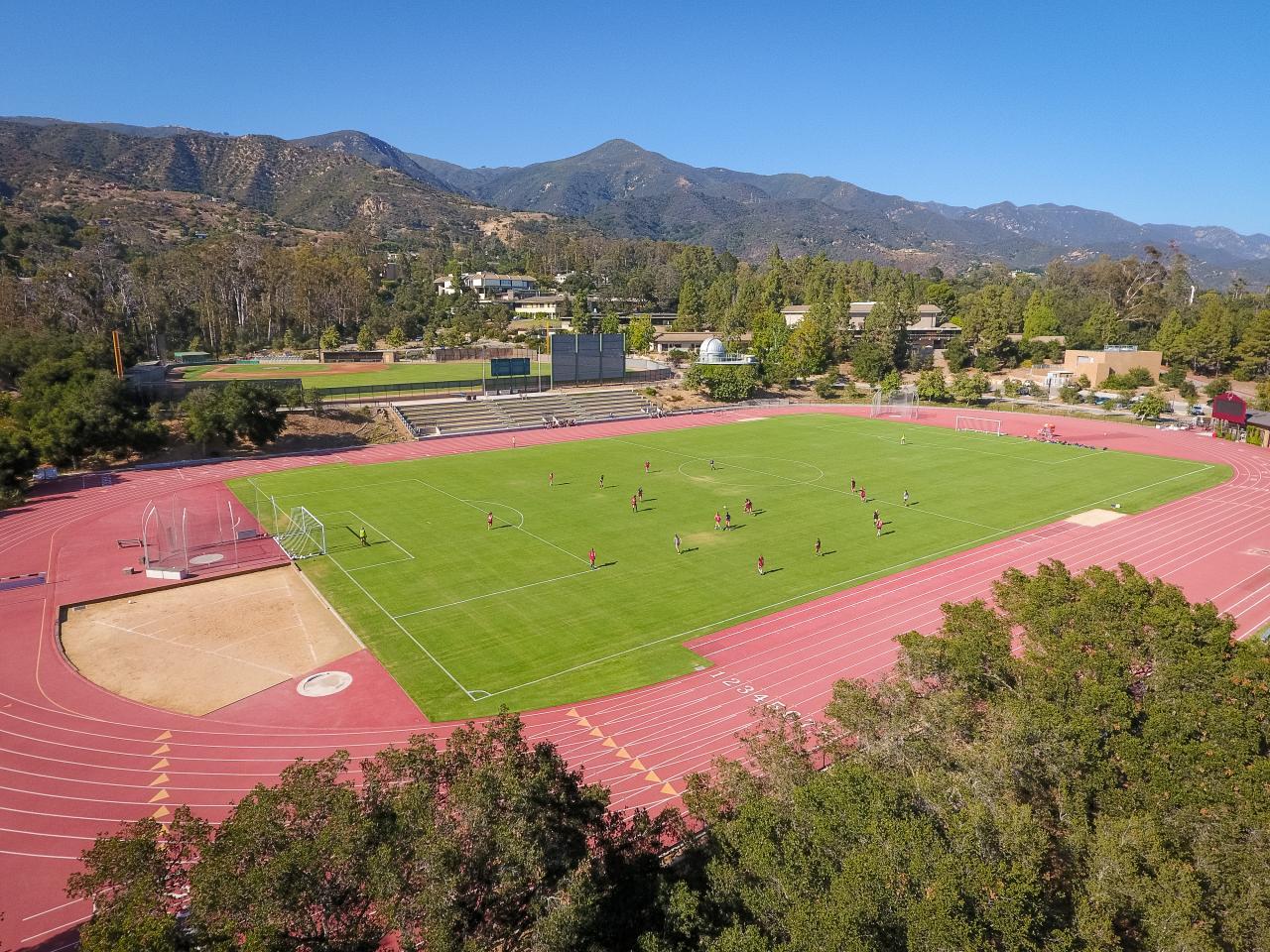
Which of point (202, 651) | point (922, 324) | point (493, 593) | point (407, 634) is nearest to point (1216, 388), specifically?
point (922, 324)

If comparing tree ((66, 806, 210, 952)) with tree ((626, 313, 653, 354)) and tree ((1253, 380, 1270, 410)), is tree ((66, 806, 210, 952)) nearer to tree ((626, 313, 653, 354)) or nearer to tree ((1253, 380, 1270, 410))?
tree ((1253, 380, 1270, 410))

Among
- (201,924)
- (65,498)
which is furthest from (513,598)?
(65,498)

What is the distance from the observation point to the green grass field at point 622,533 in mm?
23156

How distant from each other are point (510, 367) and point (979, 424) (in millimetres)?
45475

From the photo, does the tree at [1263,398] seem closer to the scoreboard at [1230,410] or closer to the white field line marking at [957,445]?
the scoreboard at [1230,410]

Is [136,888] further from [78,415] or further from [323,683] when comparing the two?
[78,415]

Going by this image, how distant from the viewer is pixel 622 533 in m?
34.5

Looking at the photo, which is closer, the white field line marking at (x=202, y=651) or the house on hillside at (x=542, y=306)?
the white field line marking at (x=202, y=651)

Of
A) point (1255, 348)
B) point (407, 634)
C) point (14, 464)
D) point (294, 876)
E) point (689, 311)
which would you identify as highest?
point (689, 311)

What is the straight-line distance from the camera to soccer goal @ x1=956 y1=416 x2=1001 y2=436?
211ft

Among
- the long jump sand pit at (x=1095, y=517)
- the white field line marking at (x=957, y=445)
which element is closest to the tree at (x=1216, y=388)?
the white field line marking at (x=957, y=445)

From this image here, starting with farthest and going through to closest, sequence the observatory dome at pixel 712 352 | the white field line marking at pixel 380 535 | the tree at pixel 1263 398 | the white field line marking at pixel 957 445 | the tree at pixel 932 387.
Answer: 1. the observatory dome at pixel 712 352
2. the tree at pixel 932 387
3. the tree at pixel 1263 398
4. the white field line marking at pixel 957 445
5. the white field line marking at pixel 380 535

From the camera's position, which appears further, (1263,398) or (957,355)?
(957,355)

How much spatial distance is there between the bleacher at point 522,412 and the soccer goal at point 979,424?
2885cm
